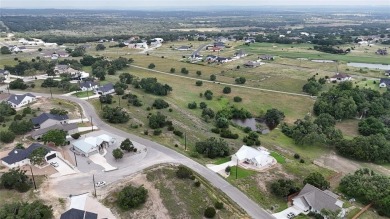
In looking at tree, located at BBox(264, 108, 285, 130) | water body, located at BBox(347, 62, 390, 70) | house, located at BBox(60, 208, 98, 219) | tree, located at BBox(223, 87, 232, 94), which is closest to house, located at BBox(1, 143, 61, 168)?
house, located at BBox(60, 208, 98, 219)

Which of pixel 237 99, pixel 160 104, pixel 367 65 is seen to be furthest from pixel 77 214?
pixel 367 65

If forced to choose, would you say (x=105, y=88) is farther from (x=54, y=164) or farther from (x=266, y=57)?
(x=266, y=57)

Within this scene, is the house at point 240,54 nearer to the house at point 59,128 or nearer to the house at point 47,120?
the house at point 47,120

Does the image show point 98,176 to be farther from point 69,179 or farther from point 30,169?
point 30,169

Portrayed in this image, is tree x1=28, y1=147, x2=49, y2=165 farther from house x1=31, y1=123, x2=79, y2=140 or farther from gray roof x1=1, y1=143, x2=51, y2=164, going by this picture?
house x1=31, y1=123, x2=79, y2=140

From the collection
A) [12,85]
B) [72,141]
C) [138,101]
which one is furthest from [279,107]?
[12,85]

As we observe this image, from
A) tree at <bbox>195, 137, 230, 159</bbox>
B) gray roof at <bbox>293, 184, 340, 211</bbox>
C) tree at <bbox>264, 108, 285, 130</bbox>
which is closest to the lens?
gray roof at <bbox>293, 184, 340, 211</bbox>
